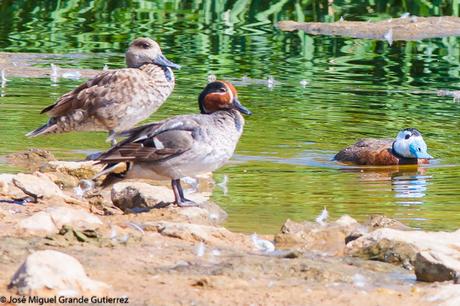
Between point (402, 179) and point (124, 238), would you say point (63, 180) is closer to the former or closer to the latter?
point (124, 238)

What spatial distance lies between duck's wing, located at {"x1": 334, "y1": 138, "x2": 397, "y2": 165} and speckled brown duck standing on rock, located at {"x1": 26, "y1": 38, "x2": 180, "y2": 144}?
1.64 meters

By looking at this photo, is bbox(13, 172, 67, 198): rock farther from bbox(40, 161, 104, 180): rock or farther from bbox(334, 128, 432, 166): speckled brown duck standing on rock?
bbox(334, 128, 432, 166): speckled brown duck standing on rock

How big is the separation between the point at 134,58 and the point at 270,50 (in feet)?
22.6

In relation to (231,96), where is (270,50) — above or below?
below

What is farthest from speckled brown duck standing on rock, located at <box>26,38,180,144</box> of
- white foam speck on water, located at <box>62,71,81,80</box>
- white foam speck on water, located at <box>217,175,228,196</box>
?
white foam speck on water, located at <box>62,71,81,80</box>

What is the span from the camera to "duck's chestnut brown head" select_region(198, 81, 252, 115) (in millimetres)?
8648

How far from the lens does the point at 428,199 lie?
9.27 m

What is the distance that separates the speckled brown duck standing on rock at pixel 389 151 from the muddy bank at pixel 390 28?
26.8 ft

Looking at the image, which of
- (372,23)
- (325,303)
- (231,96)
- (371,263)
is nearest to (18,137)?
(231,96)

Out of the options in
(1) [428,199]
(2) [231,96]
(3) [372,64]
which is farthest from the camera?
(3) [372,64]

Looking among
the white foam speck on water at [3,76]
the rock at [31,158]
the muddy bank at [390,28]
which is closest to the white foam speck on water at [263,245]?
the rock at [31,158]

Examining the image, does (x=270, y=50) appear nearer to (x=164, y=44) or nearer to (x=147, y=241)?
(x=164, y=44)

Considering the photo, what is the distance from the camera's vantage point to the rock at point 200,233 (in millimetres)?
7062

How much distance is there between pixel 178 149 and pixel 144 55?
3.39 metres
